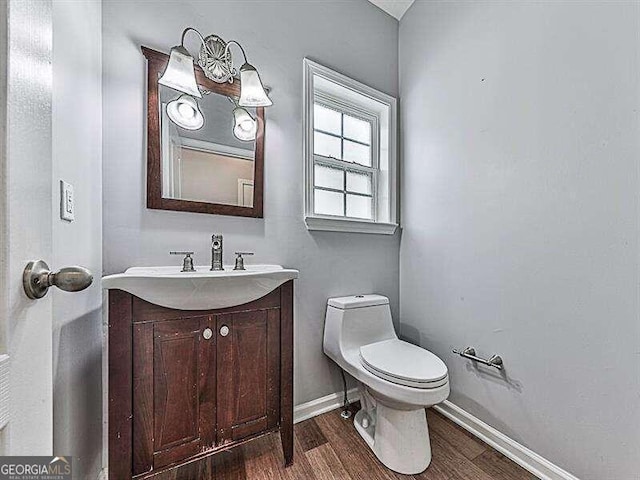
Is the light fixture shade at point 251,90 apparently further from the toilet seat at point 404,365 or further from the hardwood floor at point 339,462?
the hardwood floor at point 339,462

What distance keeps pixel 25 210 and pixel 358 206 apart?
171 cm

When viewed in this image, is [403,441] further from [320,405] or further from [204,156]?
[204,156]

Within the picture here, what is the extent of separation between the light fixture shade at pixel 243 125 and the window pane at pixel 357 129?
704 mm

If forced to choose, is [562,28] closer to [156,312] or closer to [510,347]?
[510,347]

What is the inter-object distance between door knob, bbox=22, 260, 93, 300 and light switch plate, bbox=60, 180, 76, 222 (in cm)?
53

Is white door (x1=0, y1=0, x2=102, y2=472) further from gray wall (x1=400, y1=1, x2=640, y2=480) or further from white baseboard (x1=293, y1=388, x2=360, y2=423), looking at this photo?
gray wall (x1=400, y1=1, x2=640, y2=480)

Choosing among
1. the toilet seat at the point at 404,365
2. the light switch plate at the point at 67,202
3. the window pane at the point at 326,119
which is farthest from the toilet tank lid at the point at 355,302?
the light switch plate at the point at 67,202

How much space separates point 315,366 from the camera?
64.5 inches

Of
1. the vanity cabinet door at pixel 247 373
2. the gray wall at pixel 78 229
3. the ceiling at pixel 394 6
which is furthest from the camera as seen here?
the ceiling at pixel 394 6

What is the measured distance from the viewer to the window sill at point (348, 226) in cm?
162

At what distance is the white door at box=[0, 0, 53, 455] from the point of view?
1.17 feet

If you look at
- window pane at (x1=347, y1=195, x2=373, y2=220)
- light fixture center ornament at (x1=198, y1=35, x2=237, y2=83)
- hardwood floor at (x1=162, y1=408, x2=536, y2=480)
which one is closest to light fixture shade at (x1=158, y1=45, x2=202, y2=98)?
light fixture center ornament at (x1=198, y1=35, x2=237, y2=83)

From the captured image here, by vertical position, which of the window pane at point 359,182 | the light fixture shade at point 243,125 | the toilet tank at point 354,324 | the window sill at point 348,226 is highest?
the light fixture shade at point 243,125

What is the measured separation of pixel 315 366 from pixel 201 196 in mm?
1101
